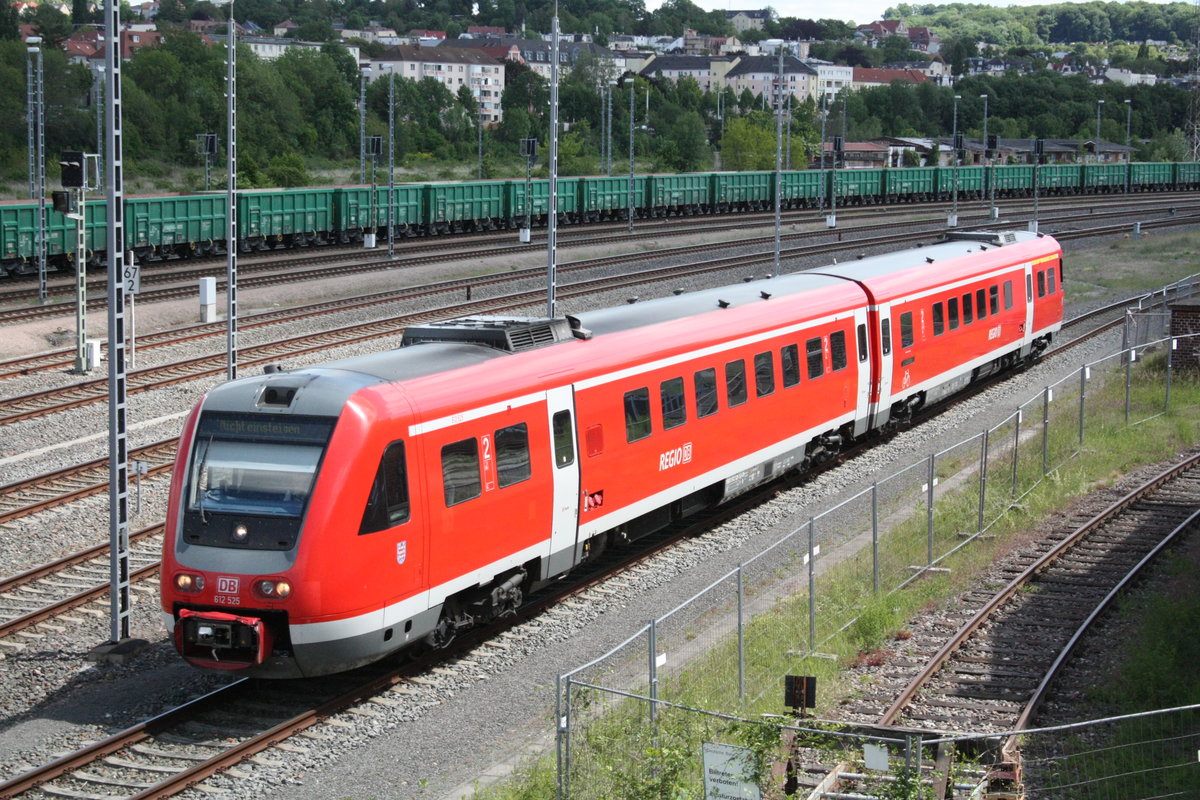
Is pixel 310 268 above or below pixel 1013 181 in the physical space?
below

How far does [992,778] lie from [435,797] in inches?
159

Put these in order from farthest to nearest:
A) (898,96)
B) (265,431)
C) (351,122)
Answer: (898,96)
(351,122)
(265,431)

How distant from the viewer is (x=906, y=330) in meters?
23.3

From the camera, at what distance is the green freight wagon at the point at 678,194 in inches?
2496

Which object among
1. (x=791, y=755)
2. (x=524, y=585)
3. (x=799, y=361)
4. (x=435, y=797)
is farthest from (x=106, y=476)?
(x=791, y=755)

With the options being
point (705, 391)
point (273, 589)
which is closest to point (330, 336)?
point (705, 391)

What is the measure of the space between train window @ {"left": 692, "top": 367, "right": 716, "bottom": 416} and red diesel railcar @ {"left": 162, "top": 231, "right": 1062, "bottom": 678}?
4 centimetres

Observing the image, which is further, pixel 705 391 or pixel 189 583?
pixel 705 391

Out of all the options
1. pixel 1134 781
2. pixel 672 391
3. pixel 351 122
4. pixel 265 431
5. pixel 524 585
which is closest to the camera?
pixel 1134 781

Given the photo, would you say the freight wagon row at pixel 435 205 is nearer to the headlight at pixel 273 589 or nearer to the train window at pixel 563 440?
the train window at pixel 563 440

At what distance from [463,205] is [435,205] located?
175 cm

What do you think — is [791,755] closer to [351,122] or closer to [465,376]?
[465,376]

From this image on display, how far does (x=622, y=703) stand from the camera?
10.8 m

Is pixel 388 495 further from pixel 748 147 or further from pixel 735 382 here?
pixel 748 147
